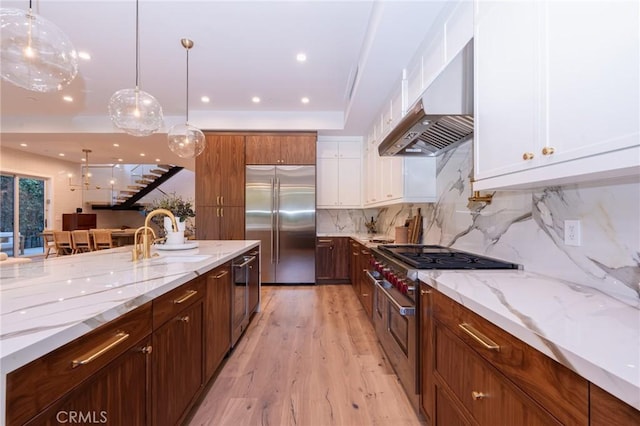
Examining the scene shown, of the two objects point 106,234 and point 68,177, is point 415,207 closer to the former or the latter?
point 106,234

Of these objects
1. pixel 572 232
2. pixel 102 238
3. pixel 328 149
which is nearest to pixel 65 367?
pixel 572 232

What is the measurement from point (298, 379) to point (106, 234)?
6.17m

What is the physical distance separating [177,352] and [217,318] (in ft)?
1.92

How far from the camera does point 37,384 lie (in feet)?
2.24

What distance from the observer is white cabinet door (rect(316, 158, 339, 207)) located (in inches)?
200

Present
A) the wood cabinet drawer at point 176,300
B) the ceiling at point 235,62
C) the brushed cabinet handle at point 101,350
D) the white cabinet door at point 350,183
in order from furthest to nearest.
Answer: the white cabinet door at point 350,183 < the ceiling at point 235,62 < the wood cabinet drawer at point 176,300 < the brushed cabinet handle at point 101,350

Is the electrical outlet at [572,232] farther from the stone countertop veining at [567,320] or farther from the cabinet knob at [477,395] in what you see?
the cabinet knob at [477,395]

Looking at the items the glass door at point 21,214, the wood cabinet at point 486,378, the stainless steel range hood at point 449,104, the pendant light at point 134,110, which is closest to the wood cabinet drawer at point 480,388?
the wood cabinet at point 486,378

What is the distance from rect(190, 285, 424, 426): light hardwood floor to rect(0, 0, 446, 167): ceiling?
2.68m

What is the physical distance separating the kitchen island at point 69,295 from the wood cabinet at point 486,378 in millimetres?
1272

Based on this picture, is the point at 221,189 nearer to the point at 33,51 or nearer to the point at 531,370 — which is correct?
the point at 33,51

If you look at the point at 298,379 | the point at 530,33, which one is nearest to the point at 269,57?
the point at 530,33

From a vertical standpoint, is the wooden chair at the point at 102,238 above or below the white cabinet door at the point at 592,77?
below

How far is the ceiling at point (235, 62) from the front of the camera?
2.38 meters
